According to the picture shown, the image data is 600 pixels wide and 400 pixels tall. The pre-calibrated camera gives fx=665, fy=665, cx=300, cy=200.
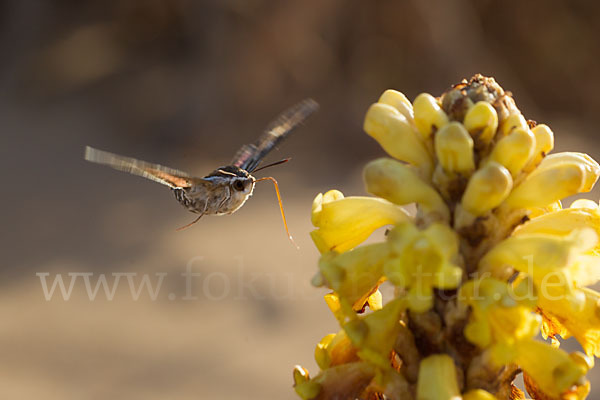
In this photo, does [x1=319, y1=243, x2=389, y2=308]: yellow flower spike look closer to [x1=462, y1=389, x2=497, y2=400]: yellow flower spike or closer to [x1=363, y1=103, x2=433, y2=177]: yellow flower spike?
[x1=363, y1=103, x2=433, y2=177]: yellow flower spike

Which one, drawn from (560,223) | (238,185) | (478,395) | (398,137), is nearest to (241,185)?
(238,185)

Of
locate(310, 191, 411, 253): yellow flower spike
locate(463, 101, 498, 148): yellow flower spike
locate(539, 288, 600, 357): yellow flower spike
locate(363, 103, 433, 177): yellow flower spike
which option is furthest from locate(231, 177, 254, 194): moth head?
locate(539, 288, 600, 357): yellow flower spike

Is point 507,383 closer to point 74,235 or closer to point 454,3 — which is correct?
point 74,235

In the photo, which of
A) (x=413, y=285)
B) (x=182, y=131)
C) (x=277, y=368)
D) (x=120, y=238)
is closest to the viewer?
(x=413, y=285)

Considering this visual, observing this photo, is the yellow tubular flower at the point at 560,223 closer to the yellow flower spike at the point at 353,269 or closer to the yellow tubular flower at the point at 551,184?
the yellow tubular flower at the point at 551,184

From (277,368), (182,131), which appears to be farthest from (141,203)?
(277,368)

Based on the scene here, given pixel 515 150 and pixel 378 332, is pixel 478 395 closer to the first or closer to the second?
pixel 378 332

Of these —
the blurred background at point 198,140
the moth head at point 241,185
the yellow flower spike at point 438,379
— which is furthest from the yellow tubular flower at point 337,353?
the blurred background at point 198,140
